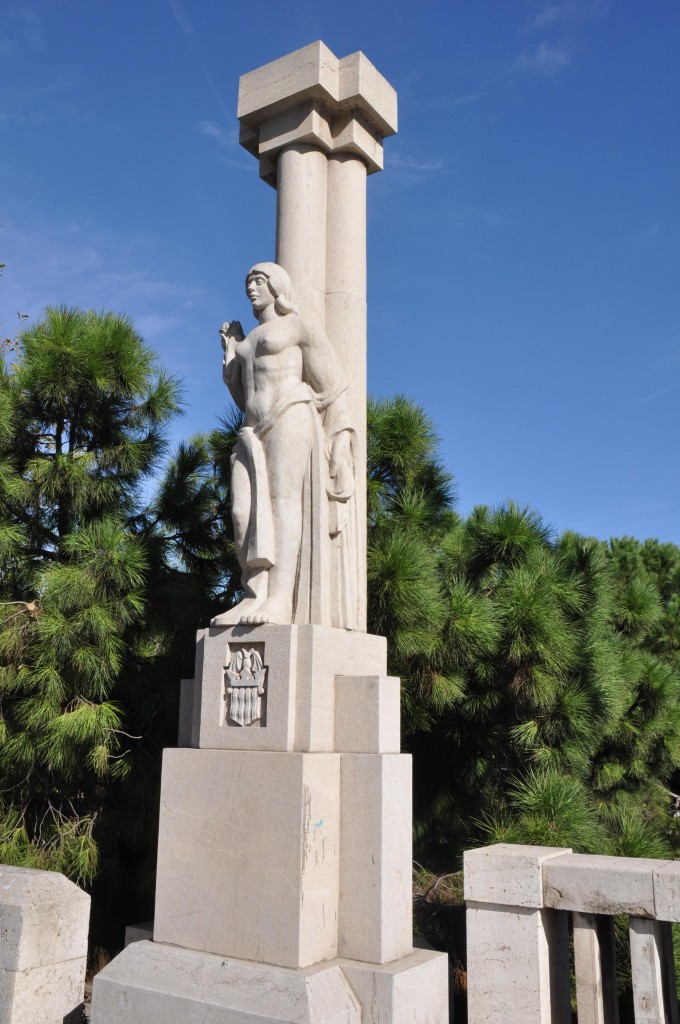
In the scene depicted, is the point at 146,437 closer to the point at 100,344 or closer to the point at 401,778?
the point at 100,344

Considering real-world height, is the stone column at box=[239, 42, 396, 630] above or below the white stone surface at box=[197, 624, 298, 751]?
above

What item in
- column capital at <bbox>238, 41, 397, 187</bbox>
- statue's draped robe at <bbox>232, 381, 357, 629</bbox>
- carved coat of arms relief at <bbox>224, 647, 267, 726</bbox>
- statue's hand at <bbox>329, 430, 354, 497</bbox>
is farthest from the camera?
column capital at <bbox>238, 41, 397, 187</bbox>

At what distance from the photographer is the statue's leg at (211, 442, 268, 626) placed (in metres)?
4.26

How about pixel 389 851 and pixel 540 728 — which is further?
pixel 540 728

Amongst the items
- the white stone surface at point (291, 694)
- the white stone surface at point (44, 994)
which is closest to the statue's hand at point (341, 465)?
the white stone surface at point (291, 694)

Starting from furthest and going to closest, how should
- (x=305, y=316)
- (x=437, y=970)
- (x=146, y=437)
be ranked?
1. (x=146, y=437)
2. (x=305, y=316)
3. (x=437, y=970)

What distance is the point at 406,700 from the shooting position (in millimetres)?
6449

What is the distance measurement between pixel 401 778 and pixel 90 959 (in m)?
3.49

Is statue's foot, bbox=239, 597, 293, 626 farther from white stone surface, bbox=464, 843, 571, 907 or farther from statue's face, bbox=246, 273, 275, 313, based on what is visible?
statue's face, bbox=246, 273, 275, 313

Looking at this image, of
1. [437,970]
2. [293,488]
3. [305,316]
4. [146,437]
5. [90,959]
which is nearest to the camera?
[437,970]

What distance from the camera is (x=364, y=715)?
13.3 feet

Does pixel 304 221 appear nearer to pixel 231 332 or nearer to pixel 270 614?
pixel 231 332

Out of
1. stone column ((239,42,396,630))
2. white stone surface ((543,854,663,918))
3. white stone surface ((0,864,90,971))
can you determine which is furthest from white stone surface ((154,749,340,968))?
stone column ((239,42,396,630))

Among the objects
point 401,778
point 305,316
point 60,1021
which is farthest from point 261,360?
point 60,1021
